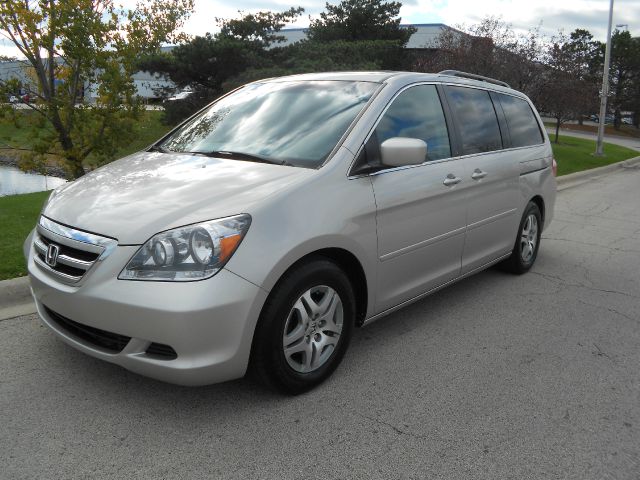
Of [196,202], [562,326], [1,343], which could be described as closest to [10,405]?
[1,343]

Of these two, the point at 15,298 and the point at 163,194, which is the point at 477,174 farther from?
the point at 15,298

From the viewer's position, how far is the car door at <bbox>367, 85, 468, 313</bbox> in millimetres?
3523

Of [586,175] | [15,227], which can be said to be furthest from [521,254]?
[586,175]

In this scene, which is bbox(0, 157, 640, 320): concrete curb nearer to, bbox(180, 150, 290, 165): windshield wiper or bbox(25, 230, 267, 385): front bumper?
bbox(25, 230, 267, 385): front bumper

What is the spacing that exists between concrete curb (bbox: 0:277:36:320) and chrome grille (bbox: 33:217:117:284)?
1.27 meters

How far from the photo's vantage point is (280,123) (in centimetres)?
375

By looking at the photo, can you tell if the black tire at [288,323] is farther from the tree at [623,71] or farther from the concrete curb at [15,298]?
the tree at [623,71]

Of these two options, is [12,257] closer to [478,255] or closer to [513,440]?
[478,255]

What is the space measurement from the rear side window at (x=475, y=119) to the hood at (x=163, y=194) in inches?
66.9

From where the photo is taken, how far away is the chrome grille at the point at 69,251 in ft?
9.05

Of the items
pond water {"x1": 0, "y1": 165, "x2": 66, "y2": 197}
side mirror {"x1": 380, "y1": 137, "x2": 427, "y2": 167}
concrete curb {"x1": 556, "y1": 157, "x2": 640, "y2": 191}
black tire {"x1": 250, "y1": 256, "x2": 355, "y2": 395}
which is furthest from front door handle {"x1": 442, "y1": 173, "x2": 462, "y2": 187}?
pond water {"x1": 0, "y1": 165, "x2": 66, "y2": 197}

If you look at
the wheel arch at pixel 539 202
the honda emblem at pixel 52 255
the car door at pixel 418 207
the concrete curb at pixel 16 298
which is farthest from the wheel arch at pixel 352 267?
the wheel arch at pixel 539 202

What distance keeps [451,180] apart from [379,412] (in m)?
1.78

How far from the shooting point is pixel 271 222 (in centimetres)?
284
